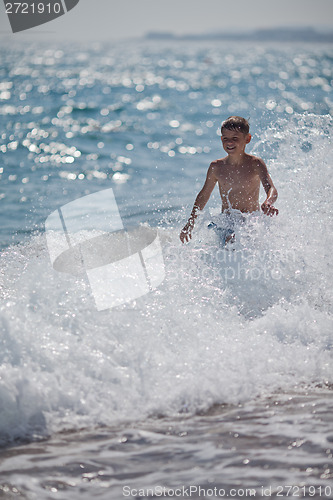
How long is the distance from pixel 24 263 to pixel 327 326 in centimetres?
A: 277

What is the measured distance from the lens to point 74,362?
3793mm

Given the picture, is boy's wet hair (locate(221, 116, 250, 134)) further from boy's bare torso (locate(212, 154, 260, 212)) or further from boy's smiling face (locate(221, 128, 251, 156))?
boy's bare torso (locate(212, 154, 260, 212))

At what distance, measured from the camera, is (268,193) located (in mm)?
5184

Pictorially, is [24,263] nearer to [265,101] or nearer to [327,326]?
[327,326]

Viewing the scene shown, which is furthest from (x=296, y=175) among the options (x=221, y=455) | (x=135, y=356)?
(x=221, y=455)

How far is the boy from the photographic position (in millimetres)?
5363

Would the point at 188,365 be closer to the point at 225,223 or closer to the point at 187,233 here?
the point at 187,233

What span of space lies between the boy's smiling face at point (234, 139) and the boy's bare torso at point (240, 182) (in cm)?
17

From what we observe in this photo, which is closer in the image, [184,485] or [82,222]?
[184,485]

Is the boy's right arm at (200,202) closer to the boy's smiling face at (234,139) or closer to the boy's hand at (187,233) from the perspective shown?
the boy's hand at (187,233)

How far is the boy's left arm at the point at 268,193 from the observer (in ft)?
15.9
